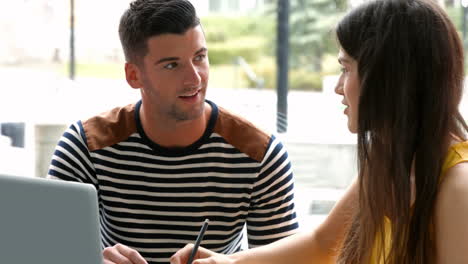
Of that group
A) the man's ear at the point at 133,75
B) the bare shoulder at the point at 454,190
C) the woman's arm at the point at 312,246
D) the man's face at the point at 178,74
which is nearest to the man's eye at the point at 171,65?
Result: the man's face at the point at 178,74

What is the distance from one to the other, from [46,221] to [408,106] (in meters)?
0.56

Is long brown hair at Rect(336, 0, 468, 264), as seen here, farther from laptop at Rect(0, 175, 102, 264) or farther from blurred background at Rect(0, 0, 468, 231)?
blurred background at Rect(0, 0, 468, 231)

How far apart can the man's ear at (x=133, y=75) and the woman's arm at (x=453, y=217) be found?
0.81 m

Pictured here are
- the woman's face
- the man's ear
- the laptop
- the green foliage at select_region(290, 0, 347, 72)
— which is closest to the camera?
the laptop

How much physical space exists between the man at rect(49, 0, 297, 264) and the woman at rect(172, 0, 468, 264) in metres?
0.43

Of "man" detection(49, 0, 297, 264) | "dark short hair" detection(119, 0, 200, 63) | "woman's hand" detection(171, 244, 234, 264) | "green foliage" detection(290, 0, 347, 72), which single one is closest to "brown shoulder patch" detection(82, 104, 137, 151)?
"man" detection(49, 0, 297, 264)

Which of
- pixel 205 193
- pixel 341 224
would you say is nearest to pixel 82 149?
pixel 205 193

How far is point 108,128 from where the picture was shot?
5.17 feet

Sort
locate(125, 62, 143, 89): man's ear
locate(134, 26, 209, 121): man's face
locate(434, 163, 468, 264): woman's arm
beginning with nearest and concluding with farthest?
locate(434, 163, 468, 264): woman's arm < locate(134, 26, 209, 121): man's face < locate(125, 62, 143, 89): man's ear

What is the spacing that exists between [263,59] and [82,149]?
0.94 metres

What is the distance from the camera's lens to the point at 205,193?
1540 millimetres

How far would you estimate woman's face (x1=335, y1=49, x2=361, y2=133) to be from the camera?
1.11 m

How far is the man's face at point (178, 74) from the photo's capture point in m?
1.51

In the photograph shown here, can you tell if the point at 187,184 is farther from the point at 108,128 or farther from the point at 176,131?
the point at 108,128
